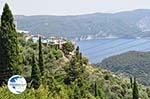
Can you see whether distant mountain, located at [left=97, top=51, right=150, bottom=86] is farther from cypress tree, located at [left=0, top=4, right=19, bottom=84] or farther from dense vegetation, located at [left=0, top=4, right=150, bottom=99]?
cypress tree, located at [left=0, top=4, right=19, bottom=84]

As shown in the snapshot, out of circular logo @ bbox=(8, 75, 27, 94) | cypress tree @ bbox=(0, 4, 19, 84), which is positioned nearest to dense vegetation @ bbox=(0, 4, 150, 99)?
cypress tree @ bbox=(0, 4, 19, 84)

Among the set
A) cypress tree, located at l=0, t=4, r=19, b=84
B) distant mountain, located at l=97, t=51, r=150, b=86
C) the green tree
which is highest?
cypress tree, located at l=0, t=4, r=19, b=84

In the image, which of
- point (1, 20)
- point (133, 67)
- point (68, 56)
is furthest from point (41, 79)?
point (133, 67)

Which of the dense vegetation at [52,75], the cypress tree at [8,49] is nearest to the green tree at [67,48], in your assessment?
the dense vegetation at [52,75]

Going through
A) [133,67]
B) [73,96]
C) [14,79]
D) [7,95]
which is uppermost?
[14,79]

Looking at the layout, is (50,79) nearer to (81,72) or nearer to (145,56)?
(81,72)

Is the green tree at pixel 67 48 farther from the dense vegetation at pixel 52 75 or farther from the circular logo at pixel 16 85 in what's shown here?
the circular logo at pixel 16 85
